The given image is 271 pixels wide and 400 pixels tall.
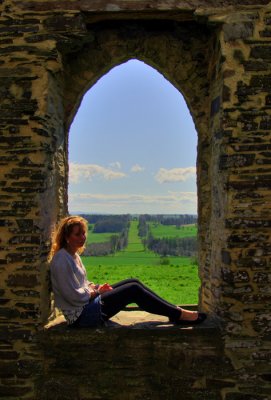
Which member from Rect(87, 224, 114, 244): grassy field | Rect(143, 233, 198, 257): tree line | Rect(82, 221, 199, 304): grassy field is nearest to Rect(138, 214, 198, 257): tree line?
Rect(143, 233, 198, 257): tree line

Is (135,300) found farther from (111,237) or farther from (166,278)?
(111,237)

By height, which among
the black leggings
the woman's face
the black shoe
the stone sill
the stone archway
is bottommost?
the stone sill

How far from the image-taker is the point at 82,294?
4414 mm

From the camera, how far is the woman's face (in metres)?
4.51

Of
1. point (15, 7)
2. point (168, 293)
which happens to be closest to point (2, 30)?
point (15, 7)

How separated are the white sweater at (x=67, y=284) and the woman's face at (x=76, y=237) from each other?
0.10 m

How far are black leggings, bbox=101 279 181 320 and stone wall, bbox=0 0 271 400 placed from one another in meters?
0.21

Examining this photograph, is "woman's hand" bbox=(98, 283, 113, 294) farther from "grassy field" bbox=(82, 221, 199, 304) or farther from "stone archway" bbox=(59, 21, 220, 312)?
"grassy field" bbox=(82, 221, 199, 304)

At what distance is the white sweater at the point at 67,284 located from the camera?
14.5ft

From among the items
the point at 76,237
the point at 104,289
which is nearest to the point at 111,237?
the point at 104,289

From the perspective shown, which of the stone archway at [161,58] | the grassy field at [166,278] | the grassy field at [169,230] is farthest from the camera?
the grassy field at [169,230]

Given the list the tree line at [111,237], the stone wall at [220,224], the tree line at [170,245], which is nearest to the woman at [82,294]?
the stone wall at [220,224]

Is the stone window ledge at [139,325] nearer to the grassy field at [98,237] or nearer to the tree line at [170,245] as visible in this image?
the tree line at [170,245]

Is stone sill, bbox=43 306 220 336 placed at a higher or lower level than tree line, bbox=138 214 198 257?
higher
